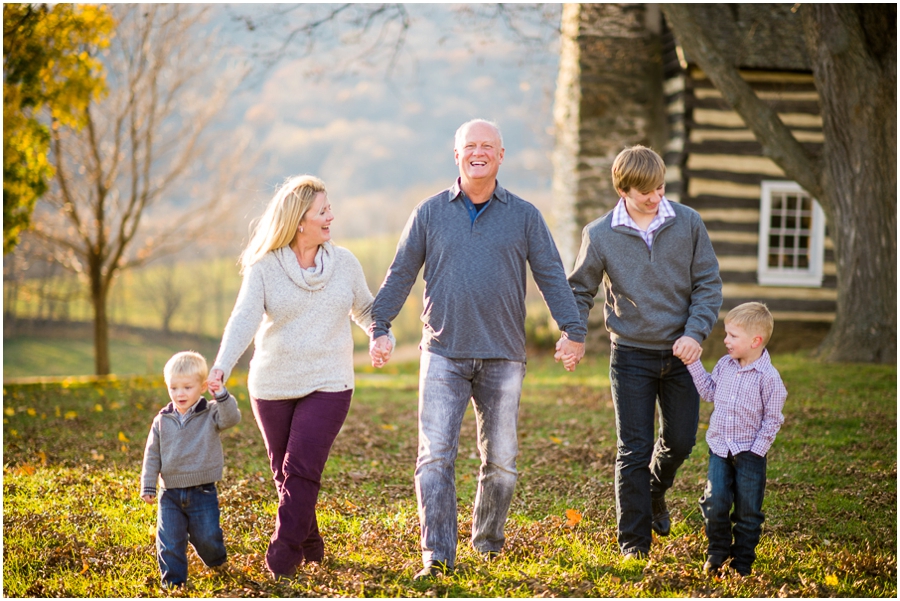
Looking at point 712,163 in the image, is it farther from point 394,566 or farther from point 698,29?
point 394,566

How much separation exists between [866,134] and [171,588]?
954 cm

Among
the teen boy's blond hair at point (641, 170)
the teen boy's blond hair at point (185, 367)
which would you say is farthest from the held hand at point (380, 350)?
the teen boy's blond hair at point (641, 170)

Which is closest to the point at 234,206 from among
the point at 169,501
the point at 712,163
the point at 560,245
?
the point at 560,245

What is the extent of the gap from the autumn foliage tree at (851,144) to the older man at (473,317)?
6.92 meters

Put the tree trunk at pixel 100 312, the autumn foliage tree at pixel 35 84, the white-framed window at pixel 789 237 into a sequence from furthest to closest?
1. the tree trunk at pixel 100 312
2. the white-framed window at pixel 789 237
3. the autumn foliage tree at pixel 35 84

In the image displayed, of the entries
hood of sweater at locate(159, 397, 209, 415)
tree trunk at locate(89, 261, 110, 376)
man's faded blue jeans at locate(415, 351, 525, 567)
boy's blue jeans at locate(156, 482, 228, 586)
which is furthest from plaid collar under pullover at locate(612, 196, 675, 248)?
tree trunk at locate(89, 261, 110, 376)

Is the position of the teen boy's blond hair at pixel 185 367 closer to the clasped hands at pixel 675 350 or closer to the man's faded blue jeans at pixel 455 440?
the man's faded blue jeans at pixel 455 440

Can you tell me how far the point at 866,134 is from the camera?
32.7 feet

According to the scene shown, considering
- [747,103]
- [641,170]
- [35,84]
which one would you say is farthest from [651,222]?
[35,84]

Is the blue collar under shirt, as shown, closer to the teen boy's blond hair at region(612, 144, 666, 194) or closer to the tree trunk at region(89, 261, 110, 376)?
the teen boy's blond hair at region(612, 144, 666, 194)

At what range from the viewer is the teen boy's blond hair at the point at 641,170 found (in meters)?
3.96

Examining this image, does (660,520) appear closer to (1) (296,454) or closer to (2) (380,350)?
(2) (380,350)

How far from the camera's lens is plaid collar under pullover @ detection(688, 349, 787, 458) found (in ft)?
12.3

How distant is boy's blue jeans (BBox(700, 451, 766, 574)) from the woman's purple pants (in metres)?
1.79
